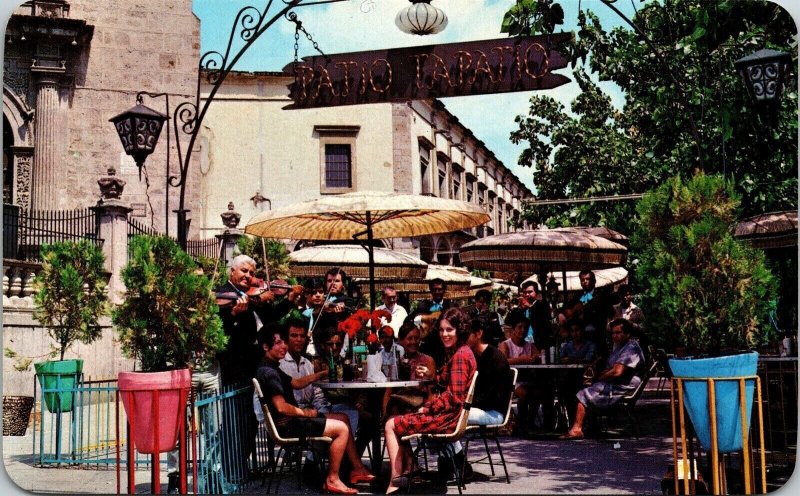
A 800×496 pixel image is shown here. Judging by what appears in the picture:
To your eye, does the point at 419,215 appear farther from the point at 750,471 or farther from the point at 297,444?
the point at 750,471

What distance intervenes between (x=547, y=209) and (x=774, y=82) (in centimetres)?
1374

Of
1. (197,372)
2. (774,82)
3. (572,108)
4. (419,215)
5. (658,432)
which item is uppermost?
(572,108)

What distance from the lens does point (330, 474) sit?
7.44 meters

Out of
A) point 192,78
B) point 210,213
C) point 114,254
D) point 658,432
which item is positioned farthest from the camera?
point 210,213

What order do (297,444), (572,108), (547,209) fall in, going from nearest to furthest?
(297,444) < (547,209) < (572,108)

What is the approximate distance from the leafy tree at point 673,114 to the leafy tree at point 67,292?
5107 mm

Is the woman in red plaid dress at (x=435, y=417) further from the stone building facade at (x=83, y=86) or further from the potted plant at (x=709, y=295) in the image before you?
the stone building facade at (x=83, y=86)

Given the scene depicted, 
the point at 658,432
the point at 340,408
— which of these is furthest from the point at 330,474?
the point at 658,432

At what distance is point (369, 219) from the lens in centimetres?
930

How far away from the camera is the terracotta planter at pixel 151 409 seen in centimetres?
631

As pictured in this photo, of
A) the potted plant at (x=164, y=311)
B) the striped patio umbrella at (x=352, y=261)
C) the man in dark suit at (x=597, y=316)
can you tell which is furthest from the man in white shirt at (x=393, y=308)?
the potted plant at (x=164, y=311)

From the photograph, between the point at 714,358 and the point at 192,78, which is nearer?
the point at 714,358

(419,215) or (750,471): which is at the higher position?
(419,215)

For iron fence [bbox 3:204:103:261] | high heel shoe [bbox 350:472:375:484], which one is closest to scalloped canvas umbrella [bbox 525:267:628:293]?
iron fence [bbox 3:204:103:261]
